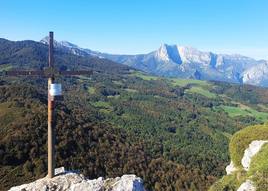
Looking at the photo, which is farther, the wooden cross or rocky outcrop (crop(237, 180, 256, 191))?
rocky outcrop (crop(237, 180, 256, 191))

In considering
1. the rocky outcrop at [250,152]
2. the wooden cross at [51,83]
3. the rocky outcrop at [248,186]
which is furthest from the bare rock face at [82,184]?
the rocky outcrop at [250,152]

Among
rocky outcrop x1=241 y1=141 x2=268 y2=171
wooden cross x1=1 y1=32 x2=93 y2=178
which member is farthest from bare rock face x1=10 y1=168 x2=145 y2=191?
Result: rocky outcrop x1=241 y1=141 x2=268 y2=171

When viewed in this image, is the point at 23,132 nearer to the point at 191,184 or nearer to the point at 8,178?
the point at 8,178

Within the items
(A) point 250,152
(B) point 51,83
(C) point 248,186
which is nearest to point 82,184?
(B) point 51,83

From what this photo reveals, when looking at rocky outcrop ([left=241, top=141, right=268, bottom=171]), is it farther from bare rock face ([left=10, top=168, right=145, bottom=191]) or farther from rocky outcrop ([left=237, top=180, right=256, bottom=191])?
bare rock face ([left=10, top=168, right=145, bottom=191])

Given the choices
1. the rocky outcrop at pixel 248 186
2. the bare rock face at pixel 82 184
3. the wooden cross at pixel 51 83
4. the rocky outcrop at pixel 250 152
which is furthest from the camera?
the rocky outcrop at pixel 250 152

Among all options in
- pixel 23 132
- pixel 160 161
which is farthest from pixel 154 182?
pixel 23 132

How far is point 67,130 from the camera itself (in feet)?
433

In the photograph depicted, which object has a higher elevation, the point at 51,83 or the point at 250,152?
the point at 51,83

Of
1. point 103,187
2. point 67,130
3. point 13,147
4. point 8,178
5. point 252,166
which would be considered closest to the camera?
point 103,187

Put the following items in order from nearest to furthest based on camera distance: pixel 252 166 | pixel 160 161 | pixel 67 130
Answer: pixel 252 166 → pixel 67 130 → pixel 160 161

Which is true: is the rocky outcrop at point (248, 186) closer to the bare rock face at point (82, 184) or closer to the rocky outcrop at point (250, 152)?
the rocky outcrop at point (250, 152)

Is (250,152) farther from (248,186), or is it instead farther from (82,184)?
(82,184)

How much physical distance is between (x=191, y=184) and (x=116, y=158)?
26.9 m
